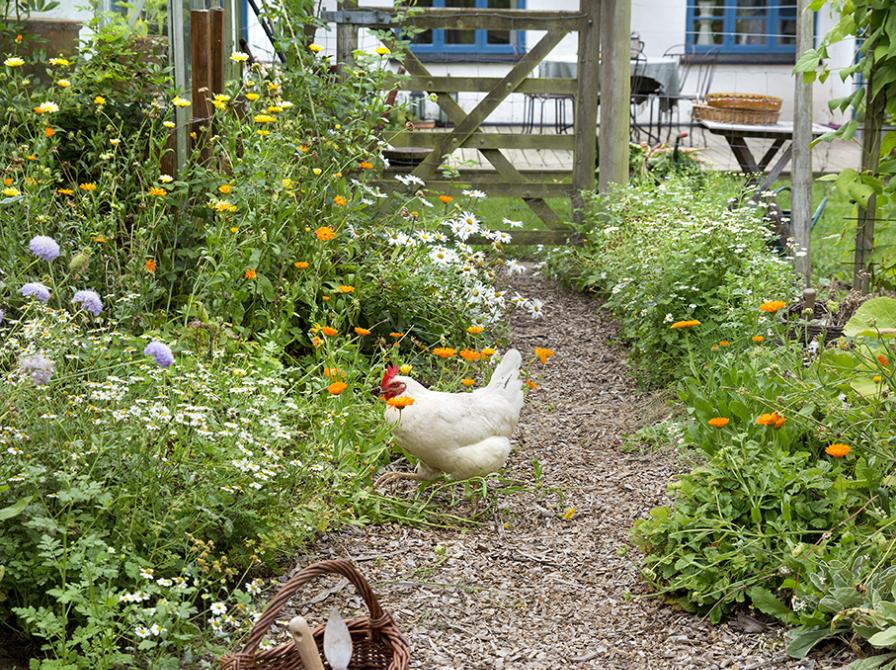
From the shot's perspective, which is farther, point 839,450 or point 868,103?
point 868,103

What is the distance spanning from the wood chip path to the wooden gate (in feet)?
10.7

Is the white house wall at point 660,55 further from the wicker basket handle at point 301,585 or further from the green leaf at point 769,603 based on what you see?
the wicker basket handle at point 301,585

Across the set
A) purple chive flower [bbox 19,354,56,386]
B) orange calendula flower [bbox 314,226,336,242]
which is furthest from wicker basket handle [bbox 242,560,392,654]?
orange calendula flower [bbox 314,226,336,242]

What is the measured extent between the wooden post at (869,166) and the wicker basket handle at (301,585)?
369 cm

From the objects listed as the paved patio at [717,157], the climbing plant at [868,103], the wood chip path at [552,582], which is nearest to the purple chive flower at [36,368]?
the wood chip path at [552,582]

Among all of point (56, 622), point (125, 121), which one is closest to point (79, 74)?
point (125, 121)

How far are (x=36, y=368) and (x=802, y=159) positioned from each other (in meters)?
4.23

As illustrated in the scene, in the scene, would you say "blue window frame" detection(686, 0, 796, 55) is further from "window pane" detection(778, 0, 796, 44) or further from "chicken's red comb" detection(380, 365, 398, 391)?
"chicken's red comb" detection(380, 365, 398, 391)

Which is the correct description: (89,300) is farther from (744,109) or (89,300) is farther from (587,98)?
(744,109)

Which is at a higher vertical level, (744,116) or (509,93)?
(509,93)

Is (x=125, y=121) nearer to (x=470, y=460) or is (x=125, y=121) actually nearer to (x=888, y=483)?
(x=470, y=460)

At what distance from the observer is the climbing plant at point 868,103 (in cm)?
526

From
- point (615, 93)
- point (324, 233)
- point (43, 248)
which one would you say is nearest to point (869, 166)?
point (615, 93)

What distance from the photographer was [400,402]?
3752mm
